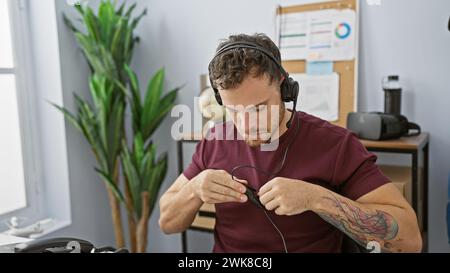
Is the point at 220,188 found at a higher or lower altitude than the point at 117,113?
lower

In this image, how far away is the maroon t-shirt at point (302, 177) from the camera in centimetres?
106

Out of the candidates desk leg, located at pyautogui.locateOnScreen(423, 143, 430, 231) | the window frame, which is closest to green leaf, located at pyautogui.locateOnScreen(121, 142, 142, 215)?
the window frame

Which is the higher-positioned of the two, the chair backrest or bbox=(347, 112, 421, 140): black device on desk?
bbox=(347, 112, 421, 140): black device on desk

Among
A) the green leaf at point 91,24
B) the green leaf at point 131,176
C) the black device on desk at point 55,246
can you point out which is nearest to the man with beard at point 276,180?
the black device on desk at point 55,246

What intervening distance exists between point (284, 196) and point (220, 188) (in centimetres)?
17

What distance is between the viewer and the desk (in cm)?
150

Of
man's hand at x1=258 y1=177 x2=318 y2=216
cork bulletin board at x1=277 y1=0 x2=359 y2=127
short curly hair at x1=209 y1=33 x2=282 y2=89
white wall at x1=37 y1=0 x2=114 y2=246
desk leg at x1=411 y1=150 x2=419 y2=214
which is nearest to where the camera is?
man's hand at x1=258 y1=177 x2=318 y2=216

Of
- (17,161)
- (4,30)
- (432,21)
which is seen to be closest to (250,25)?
(432,21)

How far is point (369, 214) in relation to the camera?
977 mm

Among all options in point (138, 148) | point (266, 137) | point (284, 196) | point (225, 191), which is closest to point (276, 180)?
point (284, 196)

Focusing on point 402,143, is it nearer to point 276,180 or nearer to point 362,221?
point 362,221

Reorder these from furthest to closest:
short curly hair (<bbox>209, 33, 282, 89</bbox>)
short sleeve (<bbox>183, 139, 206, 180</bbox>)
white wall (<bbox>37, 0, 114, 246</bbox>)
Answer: white wall (<bbox>37, 0, 114, 246</bbox>), short sleeve (<bbox>183, 139, 206, 180</bbox>), short curly hair (<bbox>209, 33, 282, 89</bbox>)

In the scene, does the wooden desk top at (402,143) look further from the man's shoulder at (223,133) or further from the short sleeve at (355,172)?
the man's shoulder at (223,133)

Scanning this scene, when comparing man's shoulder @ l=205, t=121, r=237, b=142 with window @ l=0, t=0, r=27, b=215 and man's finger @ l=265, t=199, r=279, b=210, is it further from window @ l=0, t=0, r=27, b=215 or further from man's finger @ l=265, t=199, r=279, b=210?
window @ l=0, t=0, r=27, b=215
